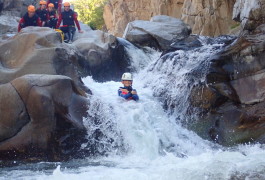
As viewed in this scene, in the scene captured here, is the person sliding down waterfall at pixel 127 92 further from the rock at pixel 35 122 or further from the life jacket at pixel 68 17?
the life jacket at pixel 68 17

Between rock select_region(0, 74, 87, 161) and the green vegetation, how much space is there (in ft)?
101

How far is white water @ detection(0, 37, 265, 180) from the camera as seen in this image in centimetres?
580

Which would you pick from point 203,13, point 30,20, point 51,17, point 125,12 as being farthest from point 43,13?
point 125,12

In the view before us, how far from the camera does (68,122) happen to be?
8273mm

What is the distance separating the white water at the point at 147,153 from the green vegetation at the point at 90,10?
27.7m

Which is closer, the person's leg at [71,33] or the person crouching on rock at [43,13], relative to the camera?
the person crouching on rock at [43,13]

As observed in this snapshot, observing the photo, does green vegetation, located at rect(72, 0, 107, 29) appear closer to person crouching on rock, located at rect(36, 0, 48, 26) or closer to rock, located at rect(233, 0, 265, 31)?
person crouching on rock, located at rect(36, 0, 48, 26)

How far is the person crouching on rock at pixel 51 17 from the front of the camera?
14164 mm

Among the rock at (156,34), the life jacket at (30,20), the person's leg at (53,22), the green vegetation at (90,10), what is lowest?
the green vegetation at (90,10)

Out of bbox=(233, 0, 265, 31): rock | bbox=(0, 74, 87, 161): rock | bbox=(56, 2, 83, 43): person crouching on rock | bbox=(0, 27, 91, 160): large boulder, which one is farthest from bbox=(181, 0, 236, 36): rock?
bbox=(0, 74, 87, 161): rock

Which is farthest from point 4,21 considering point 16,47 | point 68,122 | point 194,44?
point 68,122

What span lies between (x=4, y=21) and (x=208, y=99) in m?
8.98

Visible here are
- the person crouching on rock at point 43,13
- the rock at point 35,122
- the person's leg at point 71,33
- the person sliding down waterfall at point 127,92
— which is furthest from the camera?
the person's leg at point 71,33

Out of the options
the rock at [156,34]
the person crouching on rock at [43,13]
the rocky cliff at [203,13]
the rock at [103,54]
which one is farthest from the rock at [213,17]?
the person crouching on rock at [43,13]
